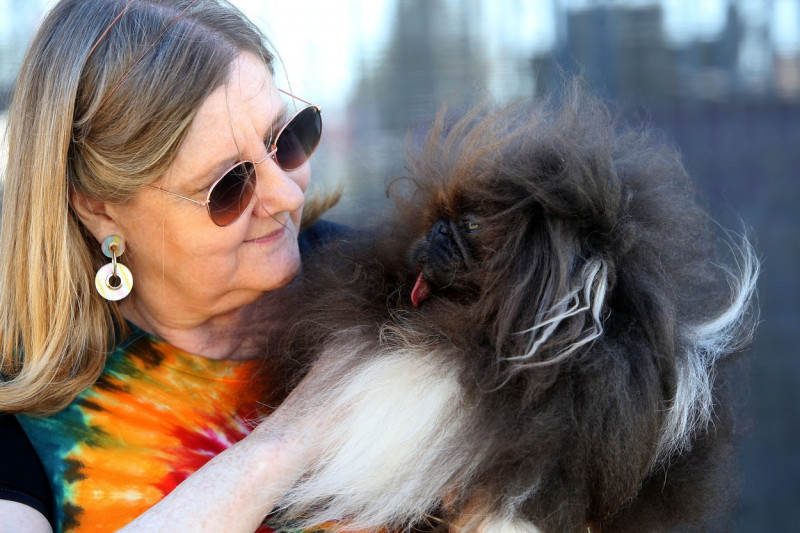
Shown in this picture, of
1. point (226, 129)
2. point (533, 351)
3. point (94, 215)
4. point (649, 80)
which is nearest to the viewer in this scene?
point (533, 351)

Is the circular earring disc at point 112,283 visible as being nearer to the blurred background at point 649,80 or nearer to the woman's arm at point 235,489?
the woman's arm at point 235,489

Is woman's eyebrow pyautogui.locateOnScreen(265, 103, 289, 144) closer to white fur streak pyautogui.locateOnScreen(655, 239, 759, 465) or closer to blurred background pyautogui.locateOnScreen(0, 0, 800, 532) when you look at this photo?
white fur streak pyautogui.locateOnScreen(655, 239, 759, 465)

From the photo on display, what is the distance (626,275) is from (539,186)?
0.22 m

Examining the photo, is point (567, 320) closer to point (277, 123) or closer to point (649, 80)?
point (277, 123)

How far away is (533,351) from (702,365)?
390mm

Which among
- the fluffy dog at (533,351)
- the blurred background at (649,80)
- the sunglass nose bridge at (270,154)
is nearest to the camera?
the fluffy dog at (533,351)

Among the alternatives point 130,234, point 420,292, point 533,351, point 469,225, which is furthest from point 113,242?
point 533,351

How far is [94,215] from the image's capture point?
177cm

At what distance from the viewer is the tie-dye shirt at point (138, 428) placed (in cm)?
155

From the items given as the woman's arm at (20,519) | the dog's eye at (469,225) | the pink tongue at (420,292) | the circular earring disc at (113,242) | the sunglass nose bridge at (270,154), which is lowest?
the woman's arm at (20,519)

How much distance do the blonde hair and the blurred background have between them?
1.43m

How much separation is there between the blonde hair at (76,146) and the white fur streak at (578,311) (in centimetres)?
87

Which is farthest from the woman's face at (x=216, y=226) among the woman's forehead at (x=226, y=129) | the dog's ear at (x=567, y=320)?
the dog's ear at (x=567, y=320)

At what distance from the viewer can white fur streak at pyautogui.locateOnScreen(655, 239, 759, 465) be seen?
4.54ft
